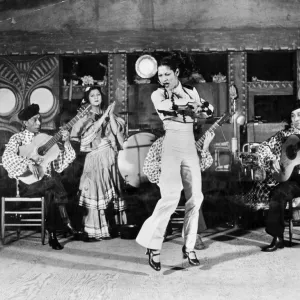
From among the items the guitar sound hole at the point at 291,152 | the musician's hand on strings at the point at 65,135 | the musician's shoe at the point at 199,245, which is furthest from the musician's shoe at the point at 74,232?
the guitar sound hole at the point at 291,152

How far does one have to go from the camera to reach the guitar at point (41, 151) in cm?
555

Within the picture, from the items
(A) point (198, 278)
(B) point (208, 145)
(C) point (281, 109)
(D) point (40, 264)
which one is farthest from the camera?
(C) point (281, 109)

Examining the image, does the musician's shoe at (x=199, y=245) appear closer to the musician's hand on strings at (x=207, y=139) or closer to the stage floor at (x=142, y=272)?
the stage floor at (x=142, y=272)

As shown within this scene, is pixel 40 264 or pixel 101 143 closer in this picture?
pixel 40 264

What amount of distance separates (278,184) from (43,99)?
3199mm

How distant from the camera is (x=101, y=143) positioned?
5.81m

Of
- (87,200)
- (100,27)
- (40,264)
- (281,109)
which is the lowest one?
(40,264)

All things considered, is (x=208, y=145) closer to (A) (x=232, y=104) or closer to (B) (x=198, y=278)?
(A) (x=232, y=104)

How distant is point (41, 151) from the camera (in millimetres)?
5555

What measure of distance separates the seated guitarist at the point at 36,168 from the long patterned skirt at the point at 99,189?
235 millimetres

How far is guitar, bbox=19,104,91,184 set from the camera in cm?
555

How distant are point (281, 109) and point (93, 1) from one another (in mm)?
2846

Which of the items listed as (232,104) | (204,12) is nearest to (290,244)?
(232,104)

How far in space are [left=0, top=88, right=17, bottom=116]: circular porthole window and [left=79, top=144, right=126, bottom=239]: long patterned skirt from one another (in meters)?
1.28
